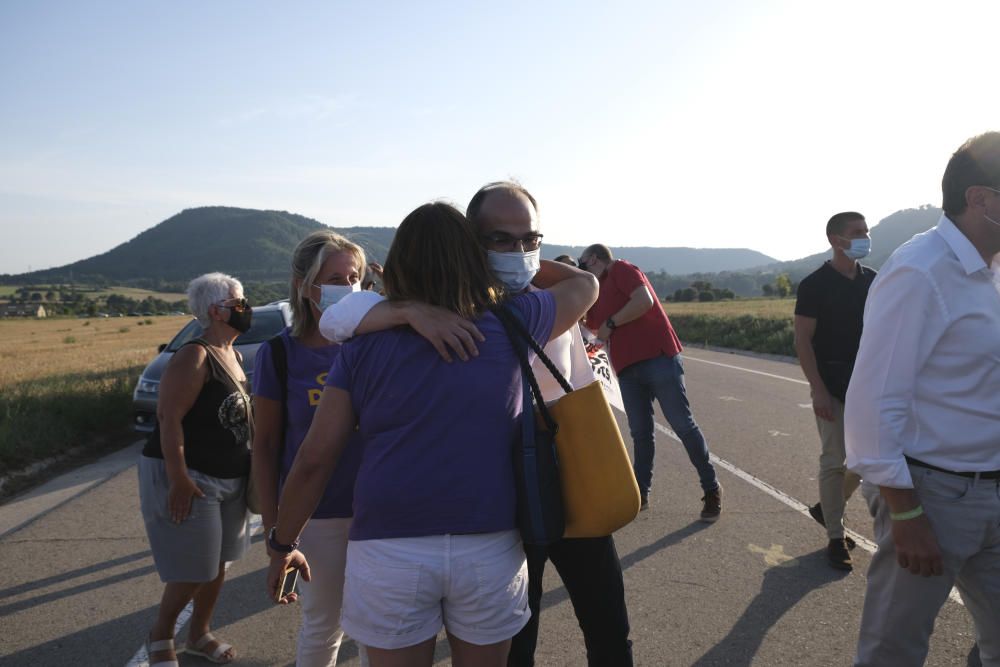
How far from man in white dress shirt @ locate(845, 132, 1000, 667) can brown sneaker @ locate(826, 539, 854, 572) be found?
2.04 m

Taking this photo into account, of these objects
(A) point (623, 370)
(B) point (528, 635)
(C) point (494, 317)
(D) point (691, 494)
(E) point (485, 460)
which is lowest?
(D) point (691, 494)

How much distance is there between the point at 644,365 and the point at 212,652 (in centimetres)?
331

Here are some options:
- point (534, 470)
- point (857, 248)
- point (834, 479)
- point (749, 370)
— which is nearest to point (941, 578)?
point (534, 470)

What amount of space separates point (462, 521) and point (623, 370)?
3.69 m

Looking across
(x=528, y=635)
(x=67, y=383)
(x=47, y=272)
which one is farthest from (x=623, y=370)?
Answer: (x=47, y=272)

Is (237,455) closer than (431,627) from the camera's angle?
No

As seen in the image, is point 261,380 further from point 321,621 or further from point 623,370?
point 623,370

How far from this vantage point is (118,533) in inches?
216

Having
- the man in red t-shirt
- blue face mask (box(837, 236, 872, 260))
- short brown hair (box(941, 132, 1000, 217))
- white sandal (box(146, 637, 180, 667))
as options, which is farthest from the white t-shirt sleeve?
the man in red t-shirt

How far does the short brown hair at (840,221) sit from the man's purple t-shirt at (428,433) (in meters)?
3.30

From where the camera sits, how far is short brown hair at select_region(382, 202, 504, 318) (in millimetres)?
1800

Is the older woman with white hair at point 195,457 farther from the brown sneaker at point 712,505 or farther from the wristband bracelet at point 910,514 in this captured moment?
the brown sneaker at point 712,505

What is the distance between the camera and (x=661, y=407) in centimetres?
508

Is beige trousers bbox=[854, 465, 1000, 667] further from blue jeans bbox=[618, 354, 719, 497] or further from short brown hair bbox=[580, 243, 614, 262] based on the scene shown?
short brown hair bbox=[580, 243, 614, 262]
